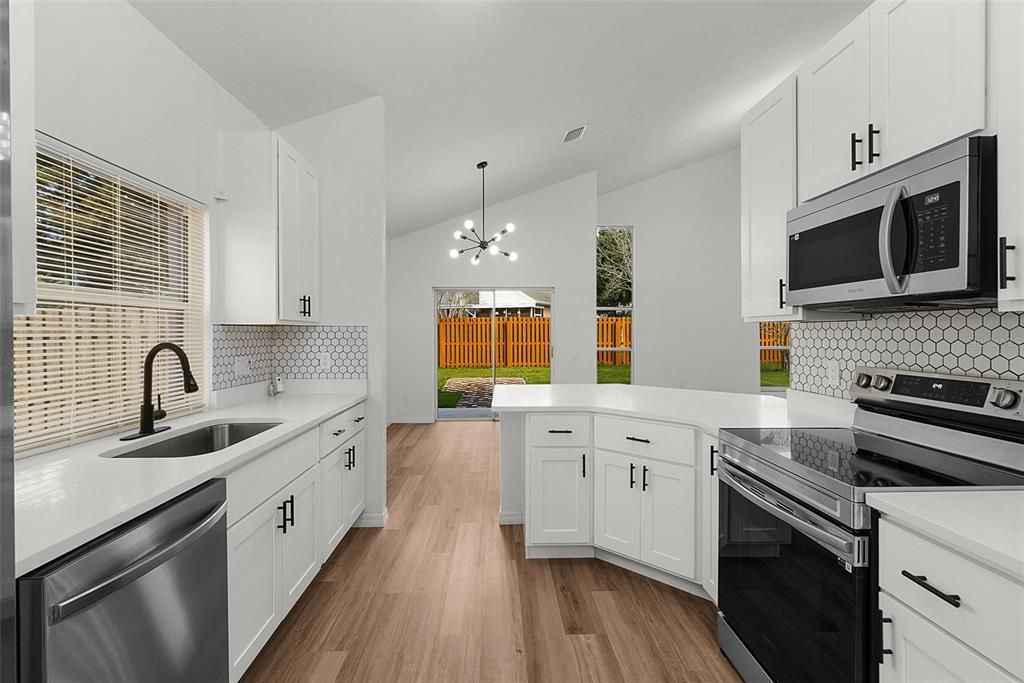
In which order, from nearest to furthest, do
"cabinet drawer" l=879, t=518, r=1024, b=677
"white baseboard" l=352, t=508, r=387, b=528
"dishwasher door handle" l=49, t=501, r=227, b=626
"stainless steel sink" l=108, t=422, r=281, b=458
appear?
"cabinet drawer" l=879, t=518, r=1024, b=677 < "dishwasher door handle" l=49, t=501, r=227, b=626 < "stainless steel sink" l=108, t=422, r=281, b=458 < "white baseboard" l=352, t=508, r=387, b=528

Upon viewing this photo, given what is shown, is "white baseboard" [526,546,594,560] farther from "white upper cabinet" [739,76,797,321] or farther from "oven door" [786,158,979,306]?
"oven door" [786,158,979,306]

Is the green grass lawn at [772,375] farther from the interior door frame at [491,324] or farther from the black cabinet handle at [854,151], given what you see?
the black cabinet handle at [854,151]

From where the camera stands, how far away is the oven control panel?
149 cm

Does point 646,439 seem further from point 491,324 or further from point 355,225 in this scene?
point 491,324

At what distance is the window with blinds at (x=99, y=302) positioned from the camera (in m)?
1.78

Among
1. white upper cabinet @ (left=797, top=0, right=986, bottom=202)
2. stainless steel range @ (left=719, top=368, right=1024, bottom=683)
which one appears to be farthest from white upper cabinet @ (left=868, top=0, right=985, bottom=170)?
stainless steel range @ (left=719, top=368, right=1024, bottom=683)

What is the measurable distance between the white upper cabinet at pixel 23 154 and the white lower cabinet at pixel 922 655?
1929 mm

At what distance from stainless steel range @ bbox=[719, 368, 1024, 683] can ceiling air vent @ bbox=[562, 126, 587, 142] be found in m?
3.94

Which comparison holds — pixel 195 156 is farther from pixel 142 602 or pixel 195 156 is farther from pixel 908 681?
pixel 908 681

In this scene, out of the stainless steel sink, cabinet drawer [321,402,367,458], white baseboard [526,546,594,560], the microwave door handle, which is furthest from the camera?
white baseboard [526,546,594,560]

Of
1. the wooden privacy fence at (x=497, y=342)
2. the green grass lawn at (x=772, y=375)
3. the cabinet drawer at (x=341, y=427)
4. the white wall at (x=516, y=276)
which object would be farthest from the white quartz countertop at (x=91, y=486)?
the green grass lawn at (x=772, y=375)

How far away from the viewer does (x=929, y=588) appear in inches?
44.3

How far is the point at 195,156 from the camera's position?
2637mm

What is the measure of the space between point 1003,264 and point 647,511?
175 cm
